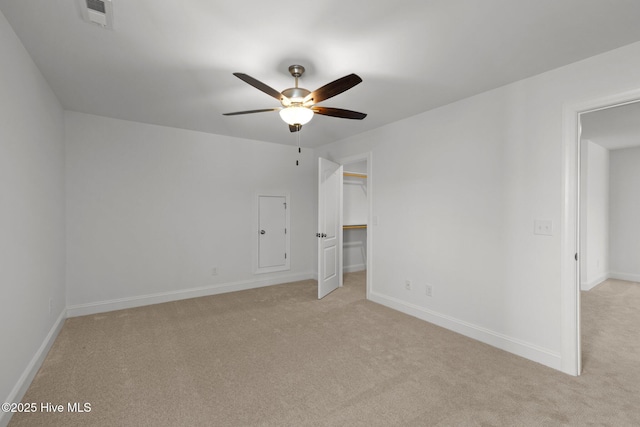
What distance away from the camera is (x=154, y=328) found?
10.4 ft

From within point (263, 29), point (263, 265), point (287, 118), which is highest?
point (263, 29)

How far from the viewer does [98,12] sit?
1.75 metres

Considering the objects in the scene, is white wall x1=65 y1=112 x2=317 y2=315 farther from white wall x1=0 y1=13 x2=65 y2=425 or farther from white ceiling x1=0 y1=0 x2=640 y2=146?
white ceiling x1=0 y1=0 x2=640 y2=146

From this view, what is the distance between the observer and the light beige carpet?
182 cm

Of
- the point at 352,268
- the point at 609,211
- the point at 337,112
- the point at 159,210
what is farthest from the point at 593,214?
the point at 159,210

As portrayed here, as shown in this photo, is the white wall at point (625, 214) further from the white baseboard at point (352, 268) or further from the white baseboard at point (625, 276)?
the white baseboard at point (352, 268)

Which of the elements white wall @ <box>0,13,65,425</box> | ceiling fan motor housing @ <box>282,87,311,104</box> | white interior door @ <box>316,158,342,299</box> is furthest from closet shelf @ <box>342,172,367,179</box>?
white wall @ <box>0,13,65,425</box>

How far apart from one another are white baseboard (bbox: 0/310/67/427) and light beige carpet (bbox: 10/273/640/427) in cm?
6

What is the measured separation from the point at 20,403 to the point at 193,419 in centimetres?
124

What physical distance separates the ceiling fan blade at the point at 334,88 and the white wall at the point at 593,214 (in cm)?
460

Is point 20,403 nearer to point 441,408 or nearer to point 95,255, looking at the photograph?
point 95,255

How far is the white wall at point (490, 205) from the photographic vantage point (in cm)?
242

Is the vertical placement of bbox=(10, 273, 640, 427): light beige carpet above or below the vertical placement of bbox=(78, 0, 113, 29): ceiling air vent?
below

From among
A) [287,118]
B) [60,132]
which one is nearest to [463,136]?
[287,118]
